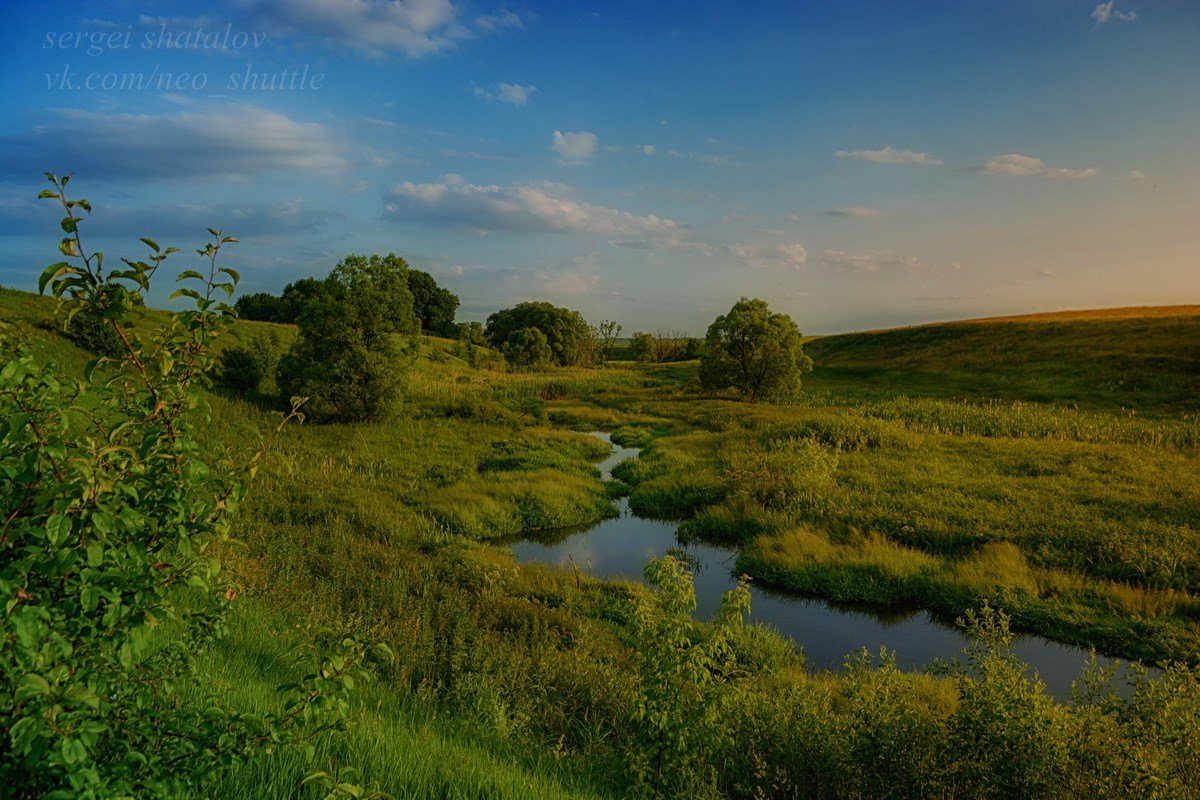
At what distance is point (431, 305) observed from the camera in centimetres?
9625

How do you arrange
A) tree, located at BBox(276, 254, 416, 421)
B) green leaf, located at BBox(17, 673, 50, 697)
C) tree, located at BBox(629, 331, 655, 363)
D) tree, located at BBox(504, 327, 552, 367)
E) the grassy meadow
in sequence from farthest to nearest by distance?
tree, located at BBox(629, 331, 655, 363)
tree, located at BBox(504, 327, 552, 367)
tree, located at BBox(276, 254, 416, 421)
the grassy meadow
green leaf, located at BBox(17, 673, 50, 697)

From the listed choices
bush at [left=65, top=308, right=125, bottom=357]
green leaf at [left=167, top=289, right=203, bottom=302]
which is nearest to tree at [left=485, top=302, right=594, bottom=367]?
bush at [left=65, top=308, right=125, bottom=357]

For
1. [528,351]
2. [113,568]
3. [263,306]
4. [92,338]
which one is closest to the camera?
[113,568]

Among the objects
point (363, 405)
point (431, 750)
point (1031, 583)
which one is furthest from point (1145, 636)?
point (363, 405)

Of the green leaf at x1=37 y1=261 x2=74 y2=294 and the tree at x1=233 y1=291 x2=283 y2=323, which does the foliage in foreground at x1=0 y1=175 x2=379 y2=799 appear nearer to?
the green leaf at x1=37 y1=261 x2=74 y2=294

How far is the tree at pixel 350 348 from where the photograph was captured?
81.6ft

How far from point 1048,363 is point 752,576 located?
5080 cm

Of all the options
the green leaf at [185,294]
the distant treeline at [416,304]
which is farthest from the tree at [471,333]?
the green leaf at [185,294]

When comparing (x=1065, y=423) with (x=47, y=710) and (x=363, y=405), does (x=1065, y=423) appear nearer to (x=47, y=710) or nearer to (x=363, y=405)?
(x=363, y=405)

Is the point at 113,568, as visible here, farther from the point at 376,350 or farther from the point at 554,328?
the point at 554,328

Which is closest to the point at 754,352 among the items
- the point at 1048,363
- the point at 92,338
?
the point at 1048,363

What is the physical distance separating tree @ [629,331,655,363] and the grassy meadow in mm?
84014

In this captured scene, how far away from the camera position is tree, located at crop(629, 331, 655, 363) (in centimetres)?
11656

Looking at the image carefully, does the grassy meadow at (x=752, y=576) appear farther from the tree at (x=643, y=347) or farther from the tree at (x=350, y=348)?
the tree at (x=643, y=347)
